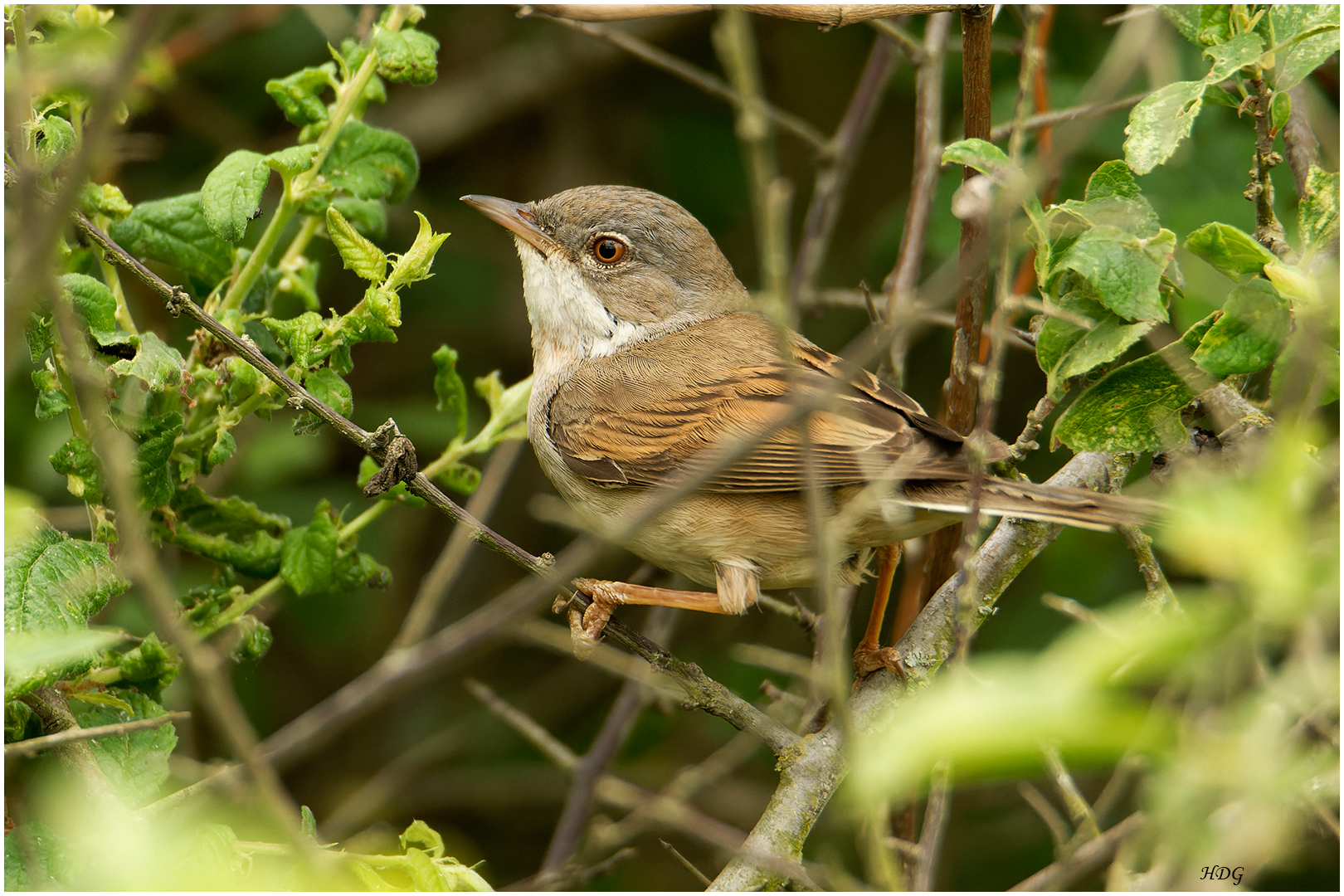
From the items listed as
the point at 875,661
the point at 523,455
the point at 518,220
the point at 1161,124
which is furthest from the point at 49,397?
the point at 523,455

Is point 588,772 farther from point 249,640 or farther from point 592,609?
point 249,640

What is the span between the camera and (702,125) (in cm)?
614

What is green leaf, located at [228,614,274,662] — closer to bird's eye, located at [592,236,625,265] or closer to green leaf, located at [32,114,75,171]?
green leaf, located at [32,114,75,171]

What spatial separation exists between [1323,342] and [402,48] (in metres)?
2.29

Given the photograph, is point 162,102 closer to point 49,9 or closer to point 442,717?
point 49,9

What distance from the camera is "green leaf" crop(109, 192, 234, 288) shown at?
2.91m

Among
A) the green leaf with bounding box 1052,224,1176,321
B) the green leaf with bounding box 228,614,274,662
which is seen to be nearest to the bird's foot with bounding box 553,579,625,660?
the green leaf with bounding box 228,614,274,662

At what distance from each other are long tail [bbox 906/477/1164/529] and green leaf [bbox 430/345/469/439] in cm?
148

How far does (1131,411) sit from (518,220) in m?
2.54

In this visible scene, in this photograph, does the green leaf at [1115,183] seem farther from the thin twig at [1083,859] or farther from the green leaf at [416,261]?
the green leaf at [416,261]

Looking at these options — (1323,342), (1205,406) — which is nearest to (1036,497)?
(1205,406)

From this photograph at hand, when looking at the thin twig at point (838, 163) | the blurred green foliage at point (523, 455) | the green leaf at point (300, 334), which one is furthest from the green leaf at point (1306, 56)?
the green leaf at point (300, 334)

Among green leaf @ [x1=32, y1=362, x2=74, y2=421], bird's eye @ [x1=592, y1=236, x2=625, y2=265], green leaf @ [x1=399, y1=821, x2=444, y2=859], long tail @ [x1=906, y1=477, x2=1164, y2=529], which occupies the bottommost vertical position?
green leaf @ [x1=399, y1=821, x2=444, y2=859]

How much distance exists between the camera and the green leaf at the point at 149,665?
259 centimetres
